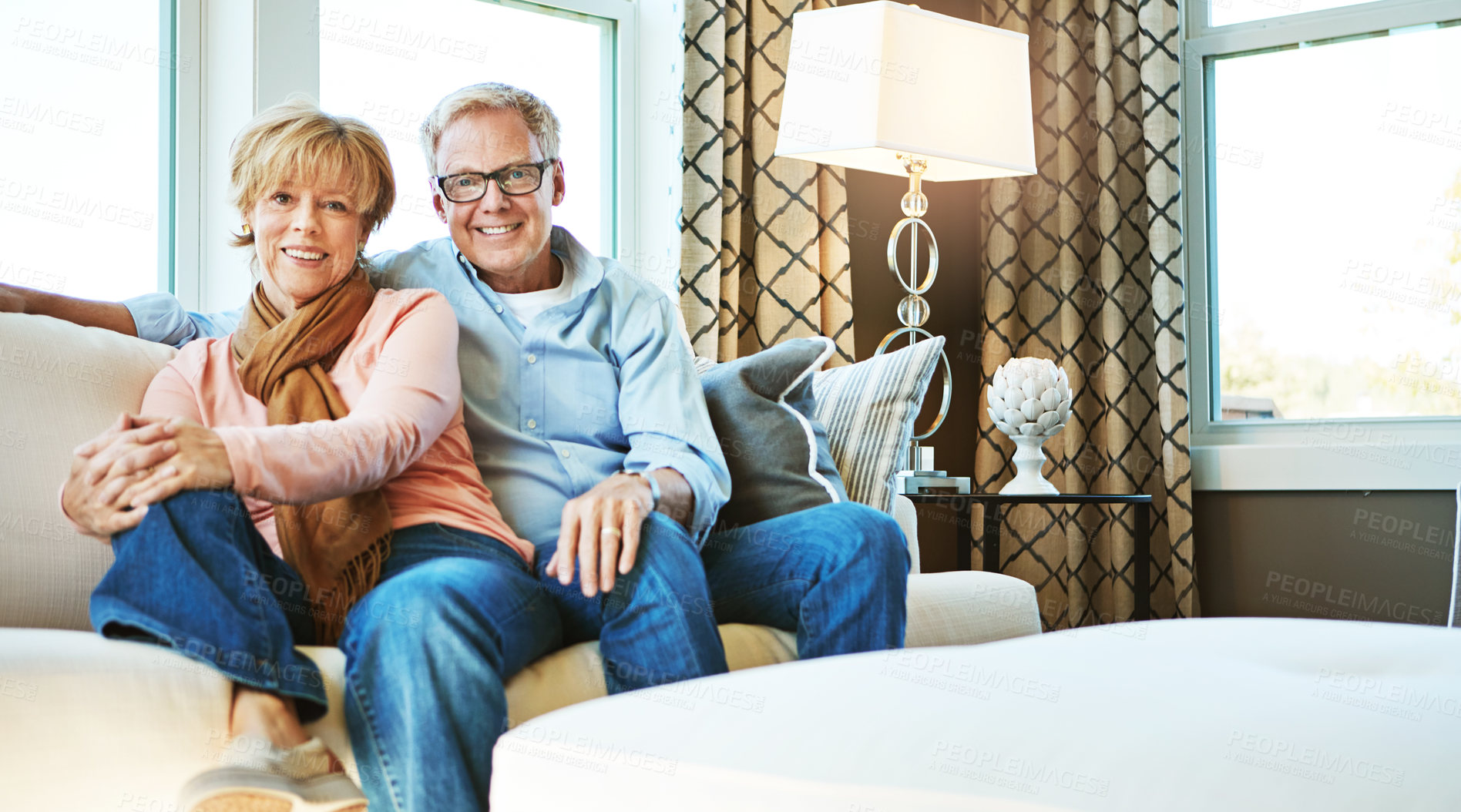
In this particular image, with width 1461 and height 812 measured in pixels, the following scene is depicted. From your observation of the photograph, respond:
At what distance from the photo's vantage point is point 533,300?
1509 millimetres

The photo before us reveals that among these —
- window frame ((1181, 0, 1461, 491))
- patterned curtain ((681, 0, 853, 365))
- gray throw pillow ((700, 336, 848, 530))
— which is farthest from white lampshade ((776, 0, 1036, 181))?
window frame ((1181, 0, 1461, 491))

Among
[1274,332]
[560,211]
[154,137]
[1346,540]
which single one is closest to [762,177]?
[560,211]

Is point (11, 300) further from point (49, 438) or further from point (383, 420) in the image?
point (383, 420)

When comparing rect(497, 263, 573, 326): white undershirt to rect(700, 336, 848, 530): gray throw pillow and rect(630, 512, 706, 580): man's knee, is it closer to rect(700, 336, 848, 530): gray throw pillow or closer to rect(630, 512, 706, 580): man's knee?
rect(700, 336, 848, 530): gray throw pillow

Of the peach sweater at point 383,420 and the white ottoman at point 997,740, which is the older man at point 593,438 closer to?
the peach sweater at point 383,420

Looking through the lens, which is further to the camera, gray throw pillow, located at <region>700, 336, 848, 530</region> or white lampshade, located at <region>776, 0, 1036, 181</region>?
white lampshade, located at <region>776, 0, 1036, 181</region>

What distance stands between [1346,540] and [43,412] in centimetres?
295

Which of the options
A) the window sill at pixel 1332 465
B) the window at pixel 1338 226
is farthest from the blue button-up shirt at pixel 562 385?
the window at pixel 1338 226

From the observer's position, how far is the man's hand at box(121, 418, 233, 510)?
1.00 meters

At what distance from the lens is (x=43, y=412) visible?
1289mm

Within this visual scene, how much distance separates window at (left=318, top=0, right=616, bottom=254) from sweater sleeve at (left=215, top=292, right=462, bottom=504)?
3.95ft

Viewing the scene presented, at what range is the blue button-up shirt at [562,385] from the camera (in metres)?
1.40

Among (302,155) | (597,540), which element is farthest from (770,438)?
(302,155)

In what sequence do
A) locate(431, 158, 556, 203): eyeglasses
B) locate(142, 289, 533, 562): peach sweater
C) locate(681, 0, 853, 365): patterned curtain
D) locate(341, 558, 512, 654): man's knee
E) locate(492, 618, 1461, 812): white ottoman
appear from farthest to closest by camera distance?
locate(681, 0, 853, 365): patterned curtain
locate(431, 158, 556, 203): eyeglasses
locate(142, 289, 533, 562): peach sweater
locate(341, 558, 512, 654): man's knee
locate(492, 618, 1461, 812): white ottoman
